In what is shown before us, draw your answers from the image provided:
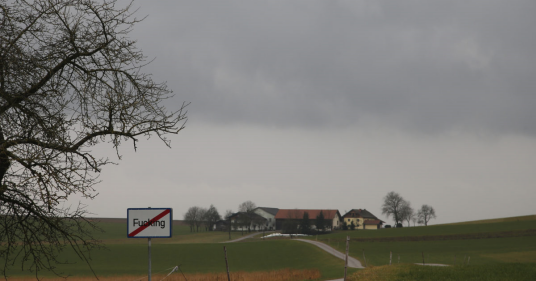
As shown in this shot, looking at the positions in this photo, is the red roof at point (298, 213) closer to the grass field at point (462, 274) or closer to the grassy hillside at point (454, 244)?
the grassy hillside at point (454, 244)

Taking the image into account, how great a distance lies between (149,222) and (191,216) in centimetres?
15783

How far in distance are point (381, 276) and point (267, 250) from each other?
56.4 m

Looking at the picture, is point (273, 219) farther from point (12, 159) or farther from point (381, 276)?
point (12, 159)

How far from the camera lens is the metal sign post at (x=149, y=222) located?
8898mm

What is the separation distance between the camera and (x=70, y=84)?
8.18m

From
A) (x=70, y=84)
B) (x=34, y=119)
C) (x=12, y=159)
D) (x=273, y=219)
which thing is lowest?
(x=273, y=219)

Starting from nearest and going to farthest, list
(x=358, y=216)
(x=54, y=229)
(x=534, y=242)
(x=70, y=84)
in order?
(x=54, y=229)
(x=70, y=84)
(x=534, y=242)
(x=358, y=216)

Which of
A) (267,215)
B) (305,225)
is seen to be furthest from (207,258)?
(267,215)

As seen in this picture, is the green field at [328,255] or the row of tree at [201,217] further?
the row of tree at [201,217]

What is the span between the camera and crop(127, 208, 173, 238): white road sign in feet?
29.2

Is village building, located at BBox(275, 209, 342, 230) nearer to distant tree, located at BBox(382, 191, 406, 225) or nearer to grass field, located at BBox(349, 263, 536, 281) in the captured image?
distant tree, located at BBox(382, 191, 406, 225)

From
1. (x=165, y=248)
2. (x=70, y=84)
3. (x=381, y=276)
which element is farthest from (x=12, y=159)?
(x=165, y=248)

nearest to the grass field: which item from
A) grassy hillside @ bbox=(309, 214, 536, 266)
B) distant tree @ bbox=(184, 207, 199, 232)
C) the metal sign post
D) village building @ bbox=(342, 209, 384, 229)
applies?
the metal sign post

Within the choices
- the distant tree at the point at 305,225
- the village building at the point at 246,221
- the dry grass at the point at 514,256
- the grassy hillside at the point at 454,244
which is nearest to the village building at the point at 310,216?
the village building at the point at 246,221
